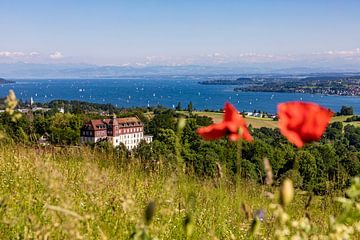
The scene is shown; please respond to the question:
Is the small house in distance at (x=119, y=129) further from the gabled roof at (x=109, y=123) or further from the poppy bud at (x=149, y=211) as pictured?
the poppy bud at (x=149, y=211)

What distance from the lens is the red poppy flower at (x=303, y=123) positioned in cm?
122

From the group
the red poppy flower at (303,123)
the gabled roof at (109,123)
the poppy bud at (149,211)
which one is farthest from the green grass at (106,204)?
the gabled roof at (109,123)

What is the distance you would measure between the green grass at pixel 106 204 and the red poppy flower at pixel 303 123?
376 millimetres

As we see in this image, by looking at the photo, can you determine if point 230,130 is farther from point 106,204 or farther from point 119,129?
point 119,129

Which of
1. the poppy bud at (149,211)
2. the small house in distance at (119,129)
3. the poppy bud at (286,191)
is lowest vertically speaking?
the small house in distance at (119,129)

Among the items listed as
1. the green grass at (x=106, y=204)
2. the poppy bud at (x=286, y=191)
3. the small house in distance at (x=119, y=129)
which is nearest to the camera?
the poppy bud at (x=286, y=191)

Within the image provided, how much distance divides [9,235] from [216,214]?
208cm

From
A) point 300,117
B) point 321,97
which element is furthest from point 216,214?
point 321,97

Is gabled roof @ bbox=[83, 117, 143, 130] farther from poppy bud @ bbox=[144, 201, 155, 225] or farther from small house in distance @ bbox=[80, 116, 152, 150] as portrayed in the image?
poppy bud @ bbox=[144, 201, 155, 225]

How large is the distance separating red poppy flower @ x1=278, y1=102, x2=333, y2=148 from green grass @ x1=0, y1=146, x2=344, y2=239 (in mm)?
376

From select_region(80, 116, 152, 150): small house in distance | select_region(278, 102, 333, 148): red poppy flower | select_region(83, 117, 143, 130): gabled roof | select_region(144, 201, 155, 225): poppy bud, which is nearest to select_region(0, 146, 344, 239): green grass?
select_region(144, 201, 155, 225): poppy bud

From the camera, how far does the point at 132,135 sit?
5144 cm

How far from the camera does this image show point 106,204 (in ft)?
11.2

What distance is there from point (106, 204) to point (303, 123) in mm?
2445
